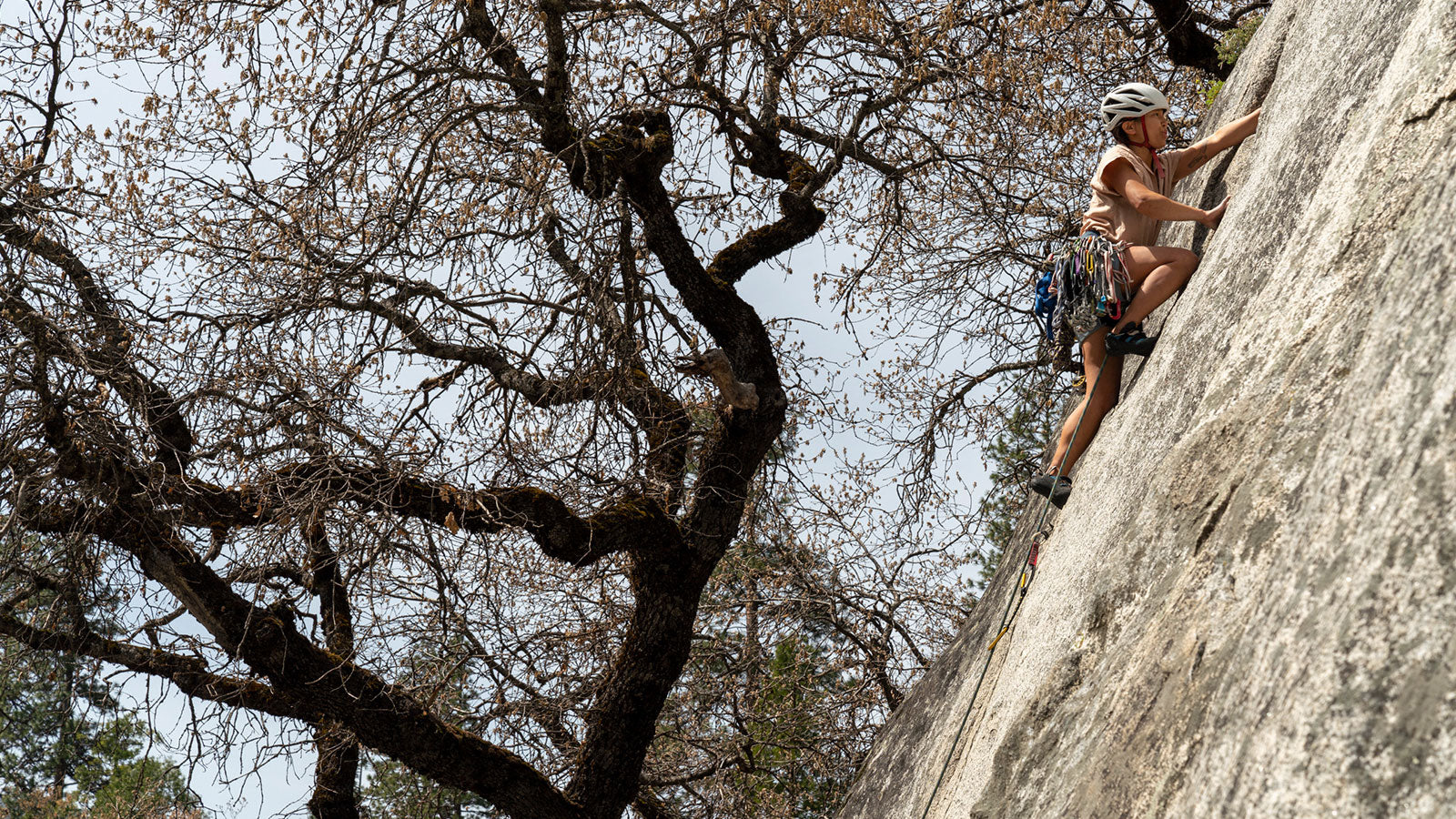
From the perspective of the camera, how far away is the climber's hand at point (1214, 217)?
460 centimetres

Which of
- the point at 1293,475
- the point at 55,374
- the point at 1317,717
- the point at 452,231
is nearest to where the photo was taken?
the point at 1317,717

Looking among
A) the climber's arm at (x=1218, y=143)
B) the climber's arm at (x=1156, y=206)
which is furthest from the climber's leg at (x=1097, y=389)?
the climber's arm at (x=1218, y=143)

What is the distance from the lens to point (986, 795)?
3.76 metres

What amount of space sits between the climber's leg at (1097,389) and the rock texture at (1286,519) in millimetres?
172

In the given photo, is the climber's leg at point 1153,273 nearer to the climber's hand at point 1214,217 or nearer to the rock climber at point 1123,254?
the rock climber at point 1123,254

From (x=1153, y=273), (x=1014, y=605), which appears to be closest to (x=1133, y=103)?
(x=1153, y=273)

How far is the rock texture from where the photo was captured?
196cm

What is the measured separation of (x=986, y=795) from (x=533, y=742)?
718 cm

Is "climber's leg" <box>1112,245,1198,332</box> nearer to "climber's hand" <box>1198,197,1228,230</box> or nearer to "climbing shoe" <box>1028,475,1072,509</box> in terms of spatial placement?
"climber's hand" <box>1198,197,1228,230</box>

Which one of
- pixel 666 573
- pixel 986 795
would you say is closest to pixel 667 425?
pixel 666 573

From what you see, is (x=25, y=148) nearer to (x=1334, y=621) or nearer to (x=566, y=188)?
(x=566, y=188)

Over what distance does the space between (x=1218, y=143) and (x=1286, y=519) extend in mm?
2970

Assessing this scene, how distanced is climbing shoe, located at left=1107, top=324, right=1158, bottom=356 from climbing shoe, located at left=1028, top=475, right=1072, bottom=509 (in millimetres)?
612

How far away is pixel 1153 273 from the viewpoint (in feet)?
15.0
